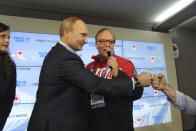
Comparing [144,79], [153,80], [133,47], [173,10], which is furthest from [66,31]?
[173,10]

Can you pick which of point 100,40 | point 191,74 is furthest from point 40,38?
point 191,74

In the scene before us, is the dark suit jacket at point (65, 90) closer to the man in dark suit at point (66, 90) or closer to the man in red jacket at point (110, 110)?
the man in dark suit at point (66, 90)

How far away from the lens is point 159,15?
3912mm

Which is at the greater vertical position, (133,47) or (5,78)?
(133,47)

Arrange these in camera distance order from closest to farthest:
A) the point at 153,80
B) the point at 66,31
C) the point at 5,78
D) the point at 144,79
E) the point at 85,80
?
the point at 85,80 < the point at 66,31 < the point at 5,78 < the point at 144,79 < the point at 153,80

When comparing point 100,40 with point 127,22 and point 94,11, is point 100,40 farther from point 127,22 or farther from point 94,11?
point 127,22

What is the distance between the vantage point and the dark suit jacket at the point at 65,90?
1386 mm

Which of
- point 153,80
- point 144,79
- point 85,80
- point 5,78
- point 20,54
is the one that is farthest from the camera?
point 20,54

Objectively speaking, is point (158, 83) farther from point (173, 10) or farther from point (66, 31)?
point (173, 10)

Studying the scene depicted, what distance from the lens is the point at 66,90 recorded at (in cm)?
143

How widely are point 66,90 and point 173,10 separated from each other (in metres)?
2.67

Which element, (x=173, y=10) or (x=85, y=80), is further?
(x=173, y=10)

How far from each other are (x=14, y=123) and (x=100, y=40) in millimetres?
1358

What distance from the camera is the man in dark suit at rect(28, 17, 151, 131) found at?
1.39 meters
